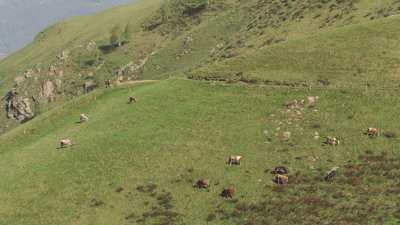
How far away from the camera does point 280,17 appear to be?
97.9m

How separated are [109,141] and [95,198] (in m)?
10.6

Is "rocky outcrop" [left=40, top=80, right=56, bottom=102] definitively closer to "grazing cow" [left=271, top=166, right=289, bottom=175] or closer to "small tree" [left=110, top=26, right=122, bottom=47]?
"small tree" [left=110, top=26, right=122, bottom=47]

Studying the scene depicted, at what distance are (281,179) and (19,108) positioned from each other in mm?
159301

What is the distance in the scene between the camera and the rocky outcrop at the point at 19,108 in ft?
571

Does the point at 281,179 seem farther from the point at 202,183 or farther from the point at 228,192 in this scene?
the point at 202,183

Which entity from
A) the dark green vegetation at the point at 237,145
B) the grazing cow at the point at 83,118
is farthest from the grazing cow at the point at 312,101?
the grazing cow at the point at 83,118

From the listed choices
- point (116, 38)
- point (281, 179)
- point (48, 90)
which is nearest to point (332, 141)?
point (281, 179)

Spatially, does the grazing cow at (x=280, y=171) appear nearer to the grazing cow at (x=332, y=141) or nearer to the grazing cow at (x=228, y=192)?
the grazing cow at (x=228, y=192)

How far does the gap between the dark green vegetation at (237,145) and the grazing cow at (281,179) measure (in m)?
0.45

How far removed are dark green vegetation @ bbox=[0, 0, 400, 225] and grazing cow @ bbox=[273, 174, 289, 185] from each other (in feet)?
1.47

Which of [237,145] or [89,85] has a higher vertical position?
[237,145]

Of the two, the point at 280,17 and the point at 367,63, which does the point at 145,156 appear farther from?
the point at 280,17

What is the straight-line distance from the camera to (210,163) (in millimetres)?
43750

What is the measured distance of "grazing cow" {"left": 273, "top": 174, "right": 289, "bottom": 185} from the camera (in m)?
38.5
